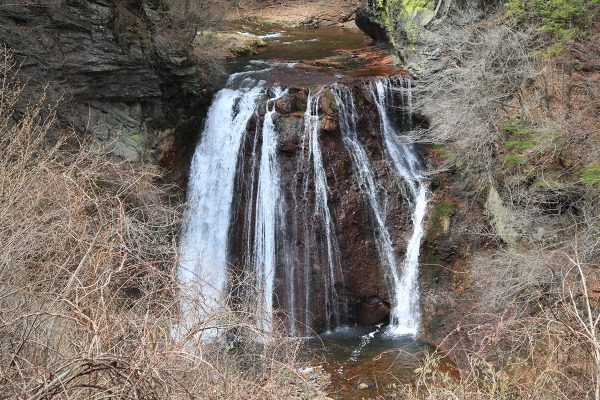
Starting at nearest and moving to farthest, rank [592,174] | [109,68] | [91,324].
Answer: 1. [91,324]
2. [592,174]
3. [109,68]

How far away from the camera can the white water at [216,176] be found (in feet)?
39.3

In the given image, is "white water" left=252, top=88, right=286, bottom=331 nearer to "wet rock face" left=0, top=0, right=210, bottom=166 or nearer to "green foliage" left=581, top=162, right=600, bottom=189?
"wet rock face" left=0, top=0, right=210, bottom=166

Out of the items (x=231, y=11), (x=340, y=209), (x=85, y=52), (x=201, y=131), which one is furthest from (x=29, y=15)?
(x=231, y=11)

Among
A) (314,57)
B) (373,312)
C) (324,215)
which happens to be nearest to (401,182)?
(324,215)

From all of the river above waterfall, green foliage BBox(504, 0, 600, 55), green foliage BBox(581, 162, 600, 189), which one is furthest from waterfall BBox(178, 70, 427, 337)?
green foliage BBox(581, 162, 600, 189)

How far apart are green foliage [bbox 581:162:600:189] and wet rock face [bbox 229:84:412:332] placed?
430cm

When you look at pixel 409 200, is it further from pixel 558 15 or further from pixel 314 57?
pixel 314 57

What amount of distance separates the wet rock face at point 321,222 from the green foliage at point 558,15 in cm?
448

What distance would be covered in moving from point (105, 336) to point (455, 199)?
10.2m

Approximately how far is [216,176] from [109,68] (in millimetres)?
3628

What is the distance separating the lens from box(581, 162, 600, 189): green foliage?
8.03 metres

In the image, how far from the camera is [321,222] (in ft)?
38.9

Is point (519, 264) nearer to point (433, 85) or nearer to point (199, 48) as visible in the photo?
point (433, 85)

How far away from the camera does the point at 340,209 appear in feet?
39.3
